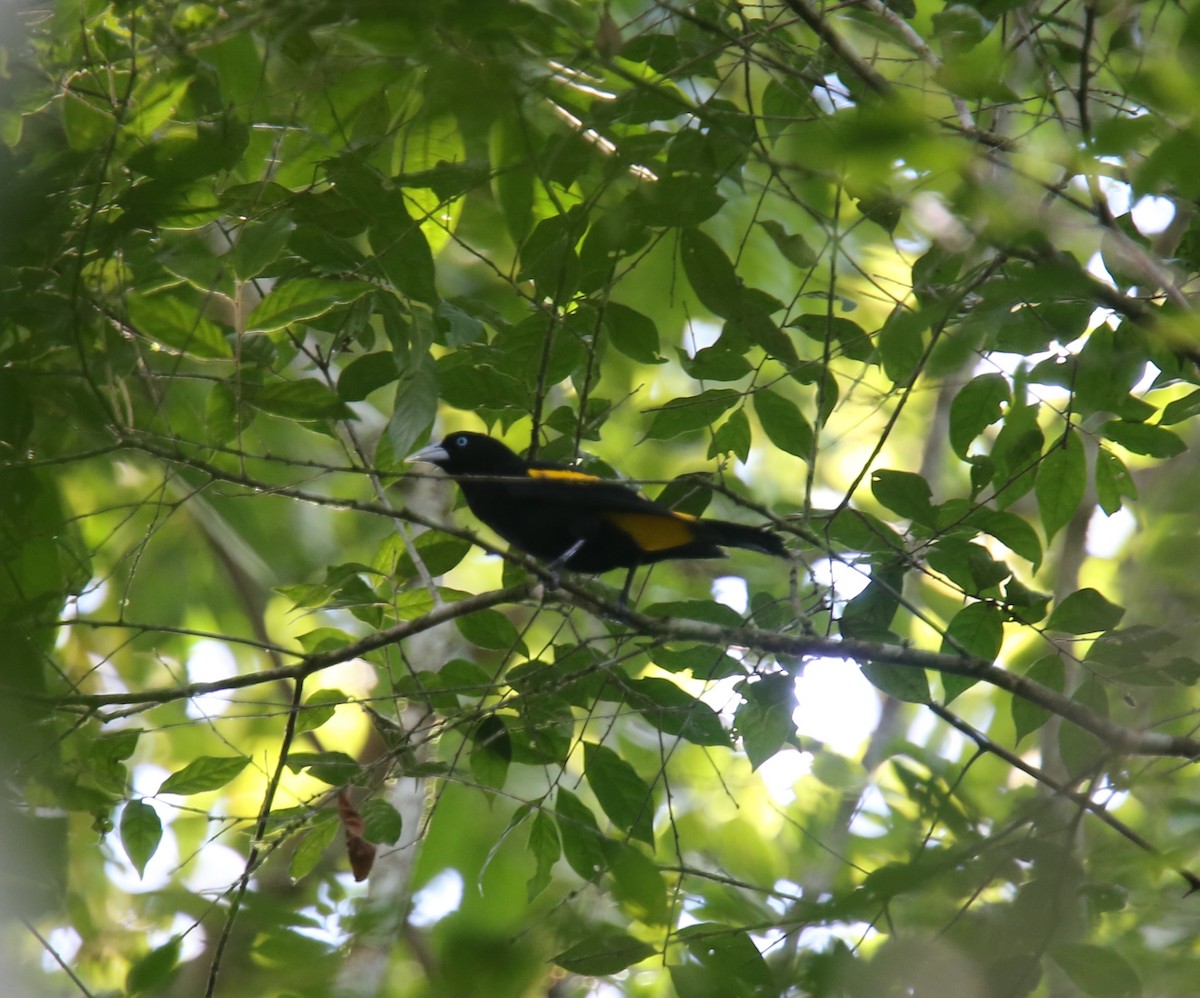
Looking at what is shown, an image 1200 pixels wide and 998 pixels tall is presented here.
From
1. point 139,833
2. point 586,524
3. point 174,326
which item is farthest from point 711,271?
point 139,833

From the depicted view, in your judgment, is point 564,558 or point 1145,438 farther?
point 564,558

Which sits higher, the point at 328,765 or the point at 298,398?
the point at 298,398

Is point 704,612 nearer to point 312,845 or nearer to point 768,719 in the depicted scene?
point 768,719

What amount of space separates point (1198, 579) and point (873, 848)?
1814mm

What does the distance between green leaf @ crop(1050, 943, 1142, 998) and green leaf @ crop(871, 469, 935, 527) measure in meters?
1.16

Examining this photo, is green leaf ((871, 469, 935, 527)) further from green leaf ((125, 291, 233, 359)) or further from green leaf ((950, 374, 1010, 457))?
green leaf ((125, 291, 233, 359))

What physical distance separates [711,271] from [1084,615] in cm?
135

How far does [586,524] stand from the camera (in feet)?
15.0

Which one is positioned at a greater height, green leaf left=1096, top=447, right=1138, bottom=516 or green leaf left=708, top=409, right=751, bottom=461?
green leaf left=708, top=409, right=751, bottom=461

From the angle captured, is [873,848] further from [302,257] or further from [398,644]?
[302,257]

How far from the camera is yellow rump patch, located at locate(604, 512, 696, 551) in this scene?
4.32 meters

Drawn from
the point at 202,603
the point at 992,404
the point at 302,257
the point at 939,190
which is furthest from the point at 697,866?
the point at 202,603

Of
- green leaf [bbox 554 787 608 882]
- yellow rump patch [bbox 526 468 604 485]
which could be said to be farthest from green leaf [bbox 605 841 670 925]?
yellow rump patch [bbox 526 468 604 485]

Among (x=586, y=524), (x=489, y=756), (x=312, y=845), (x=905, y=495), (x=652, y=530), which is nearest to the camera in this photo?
(x=905, y=495)
